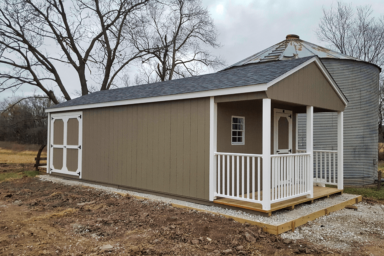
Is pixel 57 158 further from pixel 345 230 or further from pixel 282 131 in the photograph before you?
pixel 345 230

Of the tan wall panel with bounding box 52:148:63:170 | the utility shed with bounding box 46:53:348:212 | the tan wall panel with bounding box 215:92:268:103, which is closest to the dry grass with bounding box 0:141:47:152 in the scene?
the tan wall panel with bounding box 52:148:63:170

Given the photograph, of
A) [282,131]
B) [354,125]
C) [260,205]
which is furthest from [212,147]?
[354,125]

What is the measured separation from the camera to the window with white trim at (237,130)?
6.91 metres

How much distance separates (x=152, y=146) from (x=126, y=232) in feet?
9.54

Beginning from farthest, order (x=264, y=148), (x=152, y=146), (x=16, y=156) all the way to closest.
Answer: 1. (x=16, y=156)
2. (x=152, y=146)
3. (x=264, y=148)

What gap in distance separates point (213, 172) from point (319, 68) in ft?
11.1

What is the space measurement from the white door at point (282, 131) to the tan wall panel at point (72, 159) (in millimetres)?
6070

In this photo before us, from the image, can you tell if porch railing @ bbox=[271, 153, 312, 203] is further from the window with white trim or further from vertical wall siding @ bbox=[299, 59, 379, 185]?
vertical wall siding @ bbox=[299, 59, 379, 185]

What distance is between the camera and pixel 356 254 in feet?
13.8

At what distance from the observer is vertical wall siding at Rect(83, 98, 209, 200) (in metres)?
6.51

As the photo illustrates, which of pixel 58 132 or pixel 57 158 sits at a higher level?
pixel 58 132

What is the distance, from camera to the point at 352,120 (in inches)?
423

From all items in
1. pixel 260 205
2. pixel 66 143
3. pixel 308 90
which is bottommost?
pixel 260 205

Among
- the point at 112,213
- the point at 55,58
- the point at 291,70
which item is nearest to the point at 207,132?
the point at 291,70
